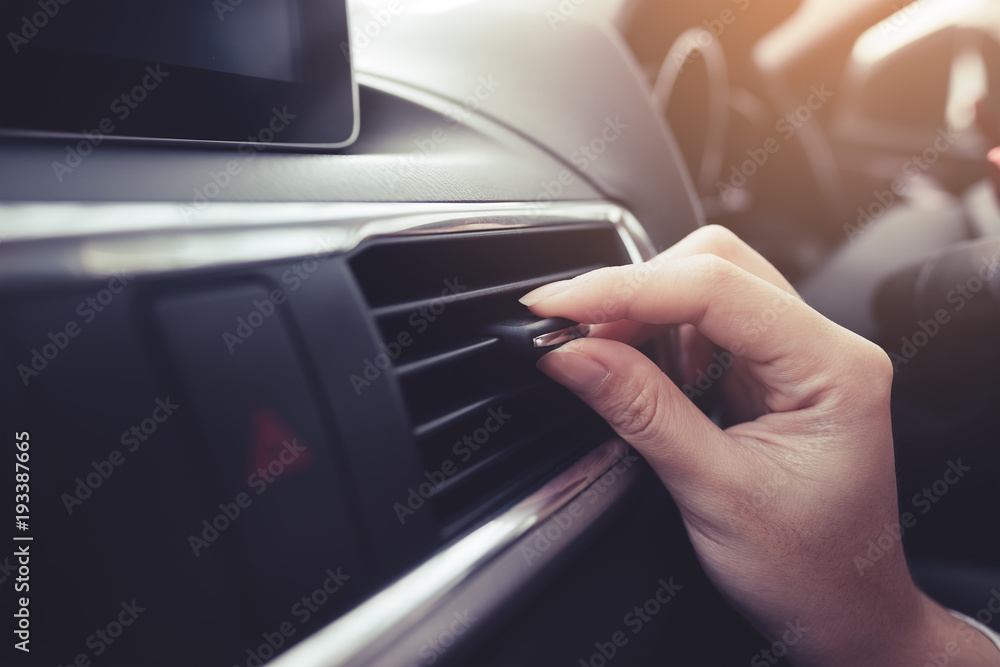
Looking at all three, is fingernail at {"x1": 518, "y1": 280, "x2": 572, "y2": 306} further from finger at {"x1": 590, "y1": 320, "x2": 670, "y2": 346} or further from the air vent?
finger at {"x1": 590, "y1": 320, "x2": 670, "y2": 346}

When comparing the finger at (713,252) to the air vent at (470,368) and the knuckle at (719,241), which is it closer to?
the knuckle at (719,241)

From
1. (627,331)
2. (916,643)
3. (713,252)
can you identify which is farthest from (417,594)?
(916,643)

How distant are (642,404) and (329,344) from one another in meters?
0.32

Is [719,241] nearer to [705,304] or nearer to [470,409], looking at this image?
[705,304]

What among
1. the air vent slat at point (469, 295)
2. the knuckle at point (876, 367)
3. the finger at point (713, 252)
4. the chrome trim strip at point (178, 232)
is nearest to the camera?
the chrome trim strip at point (178, 232)

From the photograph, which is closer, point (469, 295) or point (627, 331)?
point (469, 295)

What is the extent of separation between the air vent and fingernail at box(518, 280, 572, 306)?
17mm

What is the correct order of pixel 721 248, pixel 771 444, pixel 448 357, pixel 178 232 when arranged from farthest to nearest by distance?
1. pixel 721 248
2. pixel 771 444
3. pixel 448 357
4. pixel 178 232

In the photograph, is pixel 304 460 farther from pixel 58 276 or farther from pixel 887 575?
pixel 887 575

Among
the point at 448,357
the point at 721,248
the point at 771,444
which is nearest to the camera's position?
the point at 448,357

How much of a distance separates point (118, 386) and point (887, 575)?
2.69ft

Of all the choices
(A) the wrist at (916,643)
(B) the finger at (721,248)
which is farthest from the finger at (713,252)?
(A) the wrist at (916,643)

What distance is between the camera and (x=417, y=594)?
0.48 metres

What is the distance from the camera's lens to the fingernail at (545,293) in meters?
0.59
